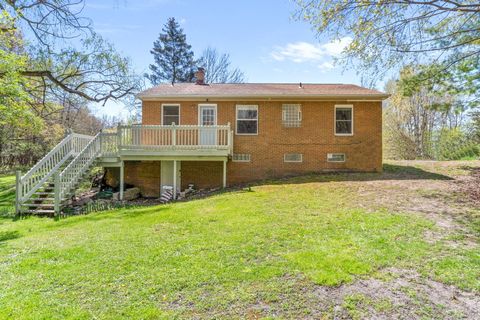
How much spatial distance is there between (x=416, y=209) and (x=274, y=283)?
5.23 metres

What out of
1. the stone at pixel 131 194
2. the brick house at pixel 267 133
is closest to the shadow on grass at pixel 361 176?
the brick house at pixel 267 133

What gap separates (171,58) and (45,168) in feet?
86.1

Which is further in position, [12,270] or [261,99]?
Answer: [261,99]

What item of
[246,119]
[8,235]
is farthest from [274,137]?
[8,235]

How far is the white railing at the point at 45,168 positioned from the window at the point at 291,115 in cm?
934

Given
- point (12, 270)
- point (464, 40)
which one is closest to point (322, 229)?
point (12, 270)

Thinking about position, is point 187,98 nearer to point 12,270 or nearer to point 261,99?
point 261,99

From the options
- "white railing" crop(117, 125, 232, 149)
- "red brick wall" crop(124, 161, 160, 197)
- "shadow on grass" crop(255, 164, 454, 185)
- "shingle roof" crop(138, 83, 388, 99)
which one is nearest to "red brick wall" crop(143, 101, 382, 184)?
"shingle roof" crop(138, 83, 388, 99)

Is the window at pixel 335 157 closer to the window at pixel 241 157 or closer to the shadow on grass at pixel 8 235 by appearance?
the window at pixel 241 157

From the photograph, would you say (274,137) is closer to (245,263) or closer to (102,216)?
(102,216)

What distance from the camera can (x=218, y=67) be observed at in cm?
3575

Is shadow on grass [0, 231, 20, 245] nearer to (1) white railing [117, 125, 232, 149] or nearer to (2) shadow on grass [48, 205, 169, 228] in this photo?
(2) shadow on grass [48, 205, 169, 228]

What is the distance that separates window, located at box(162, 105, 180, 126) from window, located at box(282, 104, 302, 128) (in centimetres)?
509

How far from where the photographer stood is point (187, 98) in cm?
1371
